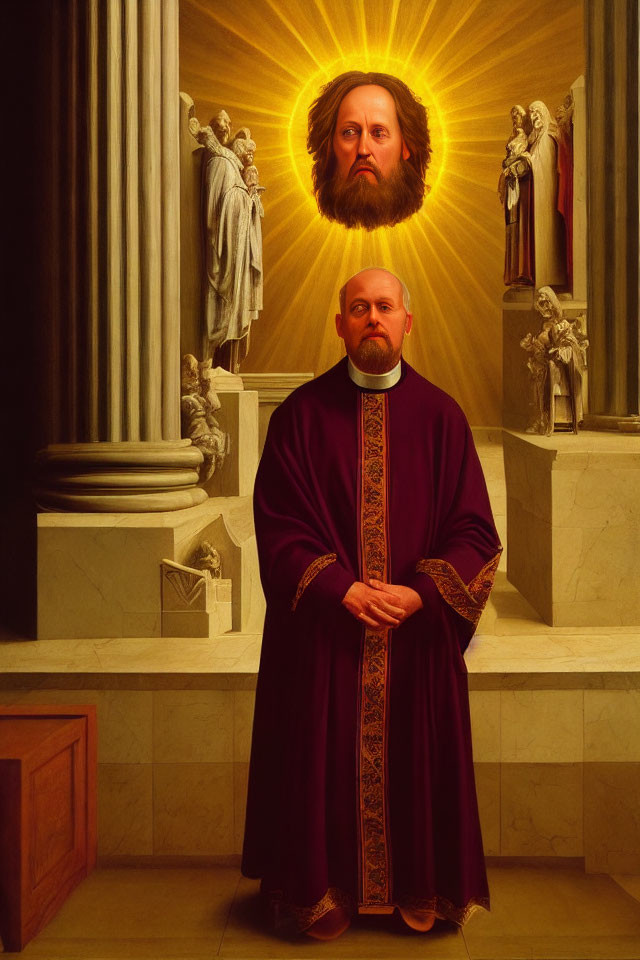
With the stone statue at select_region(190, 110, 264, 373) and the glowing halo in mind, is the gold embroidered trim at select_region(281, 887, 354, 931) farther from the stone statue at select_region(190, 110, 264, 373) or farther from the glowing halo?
the glowing halo

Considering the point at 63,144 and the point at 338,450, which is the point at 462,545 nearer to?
the point at 338,450

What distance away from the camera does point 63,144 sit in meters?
5.41

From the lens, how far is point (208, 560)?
5309 millimetres

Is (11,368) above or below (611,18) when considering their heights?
below

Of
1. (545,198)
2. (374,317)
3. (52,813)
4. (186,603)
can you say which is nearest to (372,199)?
(545,198)

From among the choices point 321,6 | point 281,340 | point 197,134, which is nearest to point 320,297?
point 281,340

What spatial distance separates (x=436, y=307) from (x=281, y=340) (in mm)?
803

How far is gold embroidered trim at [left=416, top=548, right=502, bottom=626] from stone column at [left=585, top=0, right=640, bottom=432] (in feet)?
6.81

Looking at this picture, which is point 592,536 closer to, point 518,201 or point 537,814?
point 537,814

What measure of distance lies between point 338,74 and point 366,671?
3097 mm

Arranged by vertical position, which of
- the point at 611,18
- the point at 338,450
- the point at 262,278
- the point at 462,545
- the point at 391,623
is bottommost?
the point at 391,623

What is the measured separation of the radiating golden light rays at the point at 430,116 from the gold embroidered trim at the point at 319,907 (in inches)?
100

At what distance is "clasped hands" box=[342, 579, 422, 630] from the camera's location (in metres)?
3.99

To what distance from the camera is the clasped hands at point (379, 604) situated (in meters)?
3.99
